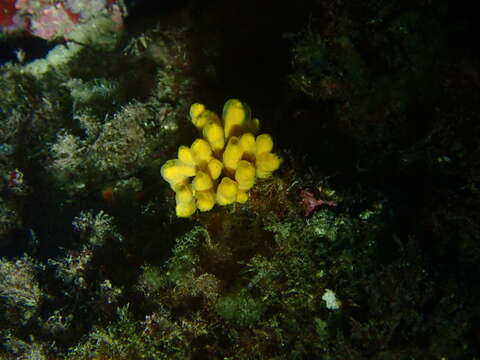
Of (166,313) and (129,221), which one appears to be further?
(129,221)

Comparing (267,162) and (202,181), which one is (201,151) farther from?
(267,162)

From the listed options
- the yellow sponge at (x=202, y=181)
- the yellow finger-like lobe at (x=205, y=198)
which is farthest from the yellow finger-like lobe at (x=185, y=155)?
the yellow finger-like lobe at (x=205, y=198)

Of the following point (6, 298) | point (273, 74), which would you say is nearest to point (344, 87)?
point (273, 74)

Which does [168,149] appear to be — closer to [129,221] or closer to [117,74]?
[129,221]

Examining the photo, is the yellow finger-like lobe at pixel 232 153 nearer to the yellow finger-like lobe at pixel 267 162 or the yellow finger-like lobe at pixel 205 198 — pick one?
the yellow finger-like lobe at pixel 267 162

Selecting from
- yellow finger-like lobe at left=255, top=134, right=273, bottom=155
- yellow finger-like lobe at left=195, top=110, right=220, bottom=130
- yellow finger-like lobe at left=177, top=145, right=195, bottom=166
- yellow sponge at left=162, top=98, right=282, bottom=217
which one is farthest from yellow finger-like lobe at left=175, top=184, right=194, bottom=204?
yellow finger-like lobe at left=255, top=134, right=273, bottom=155

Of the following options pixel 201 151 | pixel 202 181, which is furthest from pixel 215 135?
pixel 202 181
